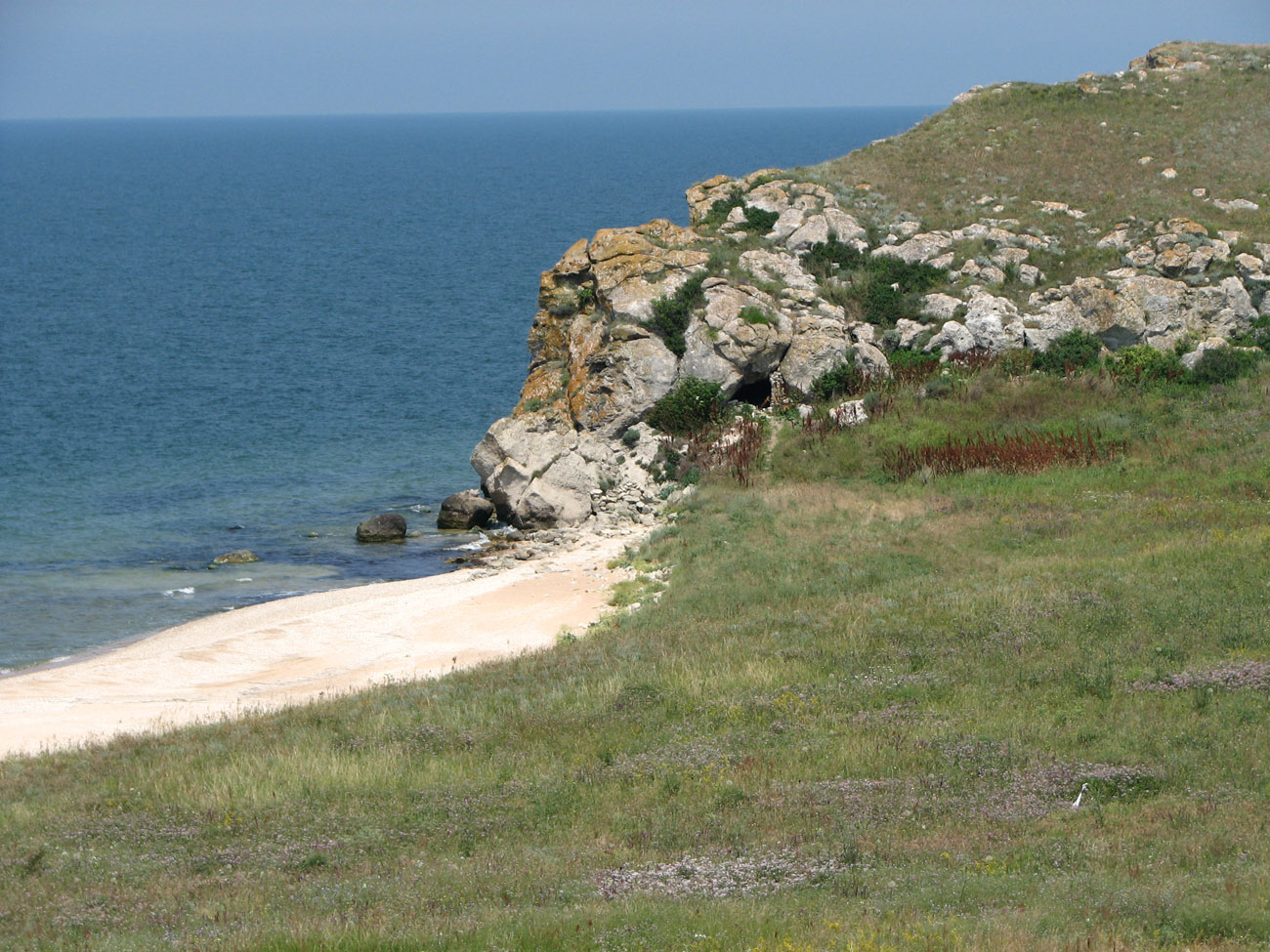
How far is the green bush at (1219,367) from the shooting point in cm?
4003

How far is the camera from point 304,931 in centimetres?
1105

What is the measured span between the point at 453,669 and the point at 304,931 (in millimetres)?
14367

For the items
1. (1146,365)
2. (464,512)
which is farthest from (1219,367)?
(464,512)

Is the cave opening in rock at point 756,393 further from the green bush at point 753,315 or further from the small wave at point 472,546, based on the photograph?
the small wave at point 472,546

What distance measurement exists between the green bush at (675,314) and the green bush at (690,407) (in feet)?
5.77

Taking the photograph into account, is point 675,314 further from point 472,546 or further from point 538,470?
point 472,546

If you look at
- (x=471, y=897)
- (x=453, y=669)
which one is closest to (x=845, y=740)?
(x=471, y=897)

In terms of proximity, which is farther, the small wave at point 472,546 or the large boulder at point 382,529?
the large boulder at point 382,529

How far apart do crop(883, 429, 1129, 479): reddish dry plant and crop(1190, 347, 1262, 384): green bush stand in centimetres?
607

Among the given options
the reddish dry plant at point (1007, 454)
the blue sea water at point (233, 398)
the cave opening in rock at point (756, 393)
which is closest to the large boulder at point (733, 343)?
the cave opening in rock at point (756, 393)

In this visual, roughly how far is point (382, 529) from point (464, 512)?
299cm

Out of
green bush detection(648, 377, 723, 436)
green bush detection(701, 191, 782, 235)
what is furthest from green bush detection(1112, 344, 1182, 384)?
green bush detection(701, 191, 782, 235)

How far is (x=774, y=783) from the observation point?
1605 centimetres

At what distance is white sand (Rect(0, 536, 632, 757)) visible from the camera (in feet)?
82.0
